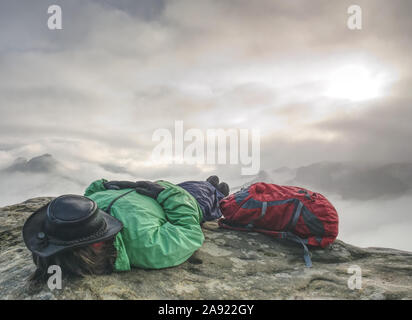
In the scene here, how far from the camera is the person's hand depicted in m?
5.04

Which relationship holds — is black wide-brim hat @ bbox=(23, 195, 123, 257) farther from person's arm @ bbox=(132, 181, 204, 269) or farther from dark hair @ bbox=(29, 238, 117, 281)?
person's arm @ bbox=(132, 181, 204, 269)

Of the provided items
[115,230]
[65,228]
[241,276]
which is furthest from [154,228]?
[241,276]

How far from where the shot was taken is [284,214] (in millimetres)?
5652

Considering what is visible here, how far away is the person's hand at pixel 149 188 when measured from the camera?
504 cm

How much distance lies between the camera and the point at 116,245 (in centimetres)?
376

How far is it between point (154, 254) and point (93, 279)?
2.89 ft

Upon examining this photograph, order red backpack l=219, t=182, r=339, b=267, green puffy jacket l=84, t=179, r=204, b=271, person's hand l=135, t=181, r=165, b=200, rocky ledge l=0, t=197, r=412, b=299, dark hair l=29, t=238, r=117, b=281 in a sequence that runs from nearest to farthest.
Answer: dark hair l=29, t=238, r=117, b=281, rocky ledge l=0, t=197, r=412, b=299, green puffy jacket l=84, t=179, r=204, b=271, person's hand l=135, t=181, r=165, b=200, red backpack l=219, t=182, r=339, b=267

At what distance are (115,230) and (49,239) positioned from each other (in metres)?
0.79

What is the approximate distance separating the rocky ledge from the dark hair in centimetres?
13

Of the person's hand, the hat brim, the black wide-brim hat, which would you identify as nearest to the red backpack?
the person's hand

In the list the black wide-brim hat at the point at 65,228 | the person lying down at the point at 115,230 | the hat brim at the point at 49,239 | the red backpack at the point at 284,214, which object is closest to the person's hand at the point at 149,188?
the person lying down at the point at 115,230

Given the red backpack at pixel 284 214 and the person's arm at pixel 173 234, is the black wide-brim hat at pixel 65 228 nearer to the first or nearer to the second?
the person's arm at pixel 173 234

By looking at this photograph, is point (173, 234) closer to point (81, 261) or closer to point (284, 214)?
point (81, 261)
